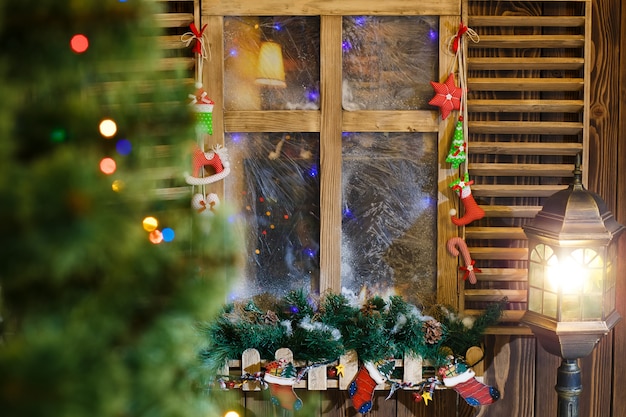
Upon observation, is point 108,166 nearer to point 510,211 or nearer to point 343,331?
point 343,331

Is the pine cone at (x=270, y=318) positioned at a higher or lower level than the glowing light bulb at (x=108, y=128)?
lower

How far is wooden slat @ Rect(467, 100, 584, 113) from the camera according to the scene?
Result: 7.72 ft

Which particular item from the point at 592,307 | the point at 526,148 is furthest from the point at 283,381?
the point at 526,148

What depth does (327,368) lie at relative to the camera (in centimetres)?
230

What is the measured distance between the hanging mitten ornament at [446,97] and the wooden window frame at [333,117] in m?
0.06

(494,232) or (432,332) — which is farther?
(494,232)

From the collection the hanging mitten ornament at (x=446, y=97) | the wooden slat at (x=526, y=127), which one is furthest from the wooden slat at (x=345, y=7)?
the wooden slat at (x=526, y=127)

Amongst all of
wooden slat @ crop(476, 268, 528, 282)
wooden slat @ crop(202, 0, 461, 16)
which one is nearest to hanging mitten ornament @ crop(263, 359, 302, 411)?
wooden slat @ crop(476, 268, 528, 282)

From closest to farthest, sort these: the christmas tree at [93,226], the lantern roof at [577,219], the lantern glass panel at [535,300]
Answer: the christmas tree at [93,226] < the lantern roof at [577,219] < the lantern glass panel at [535,300]

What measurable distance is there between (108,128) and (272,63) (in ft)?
4.97

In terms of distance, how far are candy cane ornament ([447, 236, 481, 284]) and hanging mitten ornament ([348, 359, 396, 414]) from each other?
389 millimetres

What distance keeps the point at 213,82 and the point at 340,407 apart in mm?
1195

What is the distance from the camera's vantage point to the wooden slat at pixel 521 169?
2.36 metres

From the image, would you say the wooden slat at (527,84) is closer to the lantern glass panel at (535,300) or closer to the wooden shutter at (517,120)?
the wooden shutter at (517,120)
